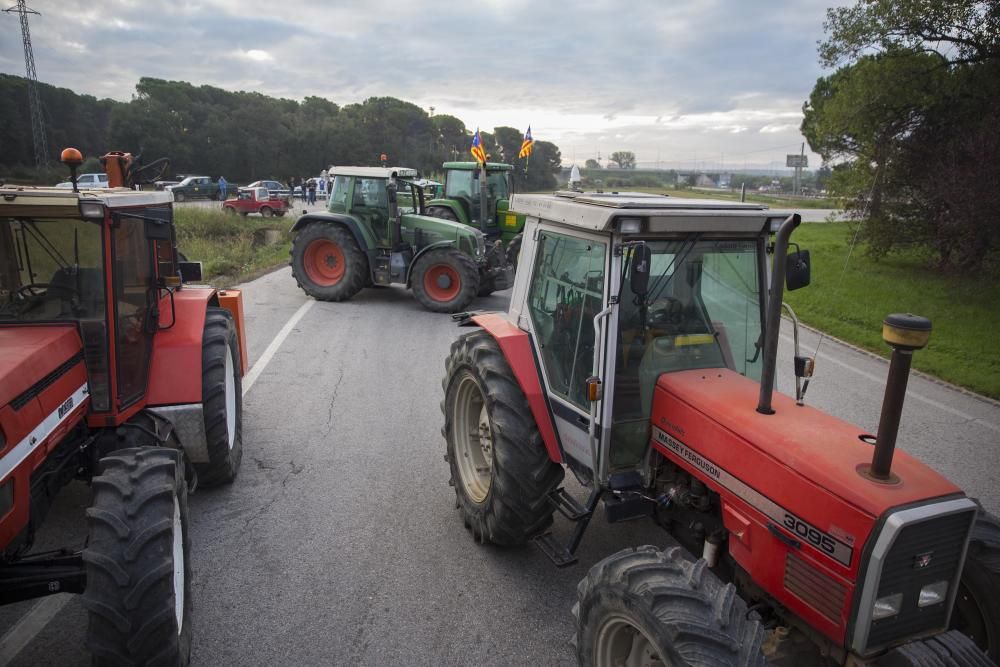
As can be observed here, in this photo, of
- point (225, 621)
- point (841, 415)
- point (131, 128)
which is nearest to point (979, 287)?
point (841, 415)

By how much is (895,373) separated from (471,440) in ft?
9.34

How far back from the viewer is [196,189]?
3622 cm

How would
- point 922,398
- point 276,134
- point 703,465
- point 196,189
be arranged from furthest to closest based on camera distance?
point 276,134 < point 196,189 < point 922,398 < point 703,465

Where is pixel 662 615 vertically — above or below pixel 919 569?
below

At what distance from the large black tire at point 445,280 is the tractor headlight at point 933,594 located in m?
8.80

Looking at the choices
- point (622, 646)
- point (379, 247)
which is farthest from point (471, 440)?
point (379, 247)

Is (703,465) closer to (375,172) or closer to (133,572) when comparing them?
(133,572)

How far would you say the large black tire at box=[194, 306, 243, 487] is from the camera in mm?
4281

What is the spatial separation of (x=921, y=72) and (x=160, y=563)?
15836mm

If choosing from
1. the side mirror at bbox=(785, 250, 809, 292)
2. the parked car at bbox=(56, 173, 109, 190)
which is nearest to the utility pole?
the parked car at bbox=(56, 173, 109, 190)

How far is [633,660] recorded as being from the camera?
2.52 m

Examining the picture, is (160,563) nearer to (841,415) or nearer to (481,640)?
(481,640)

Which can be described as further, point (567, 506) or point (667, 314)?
point (567, 506)

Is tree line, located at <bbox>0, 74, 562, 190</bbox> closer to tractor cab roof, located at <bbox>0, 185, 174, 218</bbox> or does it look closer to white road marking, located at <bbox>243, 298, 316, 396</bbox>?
white road marking, located at <bbox>243, 298, 316, 396</bbox>
